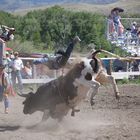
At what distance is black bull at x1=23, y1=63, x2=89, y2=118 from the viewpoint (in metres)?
11.5

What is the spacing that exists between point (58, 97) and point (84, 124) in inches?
33.8

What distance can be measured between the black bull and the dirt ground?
32cm

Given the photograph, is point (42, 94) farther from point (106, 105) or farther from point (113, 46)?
point (113, 46)

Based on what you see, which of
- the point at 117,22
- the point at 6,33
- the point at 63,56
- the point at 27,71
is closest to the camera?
the point at 63,56

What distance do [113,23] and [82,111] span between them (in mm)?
10815

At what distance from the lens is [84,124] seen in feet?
39.2

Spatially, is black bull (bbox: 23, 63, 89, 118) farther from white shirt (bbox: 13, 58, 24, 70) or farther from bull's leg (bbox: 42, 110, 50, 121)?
white shirt (bbox: 13, 58, 24, 70)

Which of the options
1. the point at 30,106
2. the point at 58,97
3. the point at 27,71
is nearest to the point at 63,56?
the point at 58,97

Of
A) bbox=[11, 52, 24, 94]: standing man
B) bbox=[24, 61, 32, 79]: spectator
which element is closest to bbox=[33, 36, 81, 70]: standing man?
bbox=[11, 52, 24, 94]: standing man

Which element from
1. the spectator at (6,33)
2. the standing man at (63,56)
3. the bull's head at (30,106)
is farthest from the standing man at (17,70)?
the bull's head at (30,106)

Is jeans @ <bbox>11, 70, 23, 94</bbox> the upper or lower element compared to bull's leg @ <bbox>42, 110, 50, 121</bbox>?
lower

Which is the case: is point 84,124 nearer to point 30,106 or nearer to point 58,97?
point 58,97

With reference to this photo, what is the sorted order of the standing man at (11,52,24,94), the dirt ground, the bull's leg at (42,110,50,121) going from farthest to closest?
the standing man at (11,52,24,94) → the bull's leg at (42,110,50,121) → the dirt ground

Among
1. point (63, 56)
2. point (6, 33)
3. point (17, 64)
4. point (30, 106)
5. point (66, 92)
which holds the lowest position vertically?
point (17, 64)
